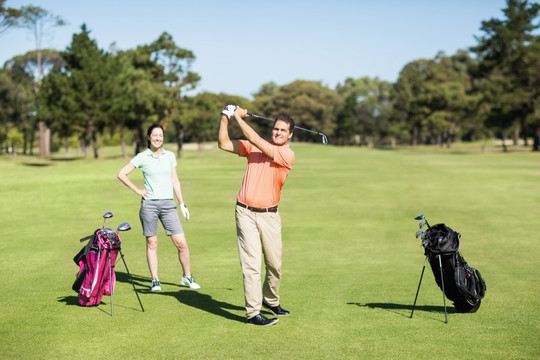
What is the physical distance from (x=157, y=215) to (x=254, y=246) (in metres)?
2.37

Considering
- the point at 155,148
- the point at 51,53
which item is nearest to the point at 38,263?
the point at 155,148

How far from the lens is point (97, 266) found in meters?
7.68

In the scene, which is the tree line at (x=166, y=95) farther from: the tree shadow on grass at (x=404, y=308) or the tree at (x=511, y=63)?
the tree shadow on grass at (x=404, y=308)

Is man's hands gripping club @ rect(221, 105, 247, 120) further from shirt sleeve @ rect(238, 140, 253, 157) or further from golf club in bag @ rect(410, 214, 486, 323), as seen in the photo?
golf club in bag @ rect(410, 214, 486, 323)

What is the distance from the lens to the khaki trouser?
700cm

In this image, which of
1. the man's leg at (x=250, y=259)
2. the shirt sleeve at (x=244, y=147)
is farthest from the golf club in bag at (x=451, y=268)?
the shirt sleeve at (x=244, y=147)

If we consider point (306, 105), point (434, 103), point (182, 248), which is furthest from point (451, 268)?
point (306, 105)

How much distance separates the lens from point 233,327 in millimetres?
6895

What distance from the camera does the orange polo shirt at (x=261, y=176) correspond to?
7.05 metres

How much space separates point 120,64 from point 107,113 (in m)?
9.04

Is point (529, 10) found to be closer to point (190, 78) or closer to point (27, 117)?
point (190, 78)

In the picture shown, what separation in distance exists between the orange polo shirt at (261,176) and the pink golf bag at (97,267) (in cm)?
182

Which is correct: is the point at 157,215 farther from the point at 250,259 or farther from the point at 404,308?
the point at 404,308

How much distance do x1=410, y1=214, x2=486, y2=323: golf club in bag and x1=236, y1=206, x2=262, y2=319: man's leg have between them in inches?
68.1
